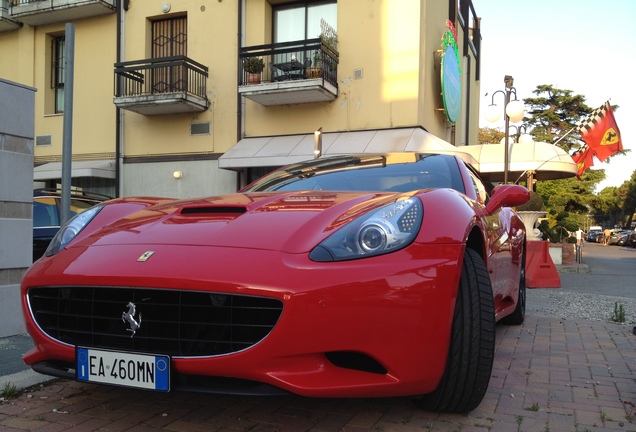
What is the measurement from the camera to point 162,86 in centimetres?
1457

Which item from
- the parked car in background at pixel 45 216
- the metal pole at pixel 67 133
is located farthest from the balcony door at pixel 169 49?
the metal pole at pixel 67 133

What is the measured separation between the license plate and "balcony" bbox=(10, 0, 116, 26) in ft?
49.2

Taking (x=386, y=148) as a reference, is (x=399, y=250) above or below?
below

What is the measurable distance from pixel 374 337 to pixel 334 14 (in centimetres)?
1292

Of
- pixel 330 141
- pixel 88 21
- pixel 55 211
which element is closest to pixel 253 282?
pixel 55 211

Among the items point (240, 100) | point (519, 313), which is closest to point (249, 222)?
point (519, 313)

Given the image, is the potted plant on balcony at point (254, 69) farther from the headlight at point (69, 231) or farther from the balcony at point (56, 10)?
the headlight at point (69, 231)

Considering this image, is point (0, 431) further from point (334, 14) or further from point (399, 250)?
point (334, 14)

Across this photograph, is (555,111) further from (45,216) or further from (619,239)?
(45,216)

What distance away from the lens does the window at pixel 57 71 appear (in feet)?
53.4

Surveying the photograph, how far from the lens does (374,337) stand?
191cm

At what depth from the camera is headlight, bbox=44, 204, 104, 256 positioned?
8.64ft

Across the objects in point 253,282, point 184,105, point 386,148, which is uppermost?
point 184,105

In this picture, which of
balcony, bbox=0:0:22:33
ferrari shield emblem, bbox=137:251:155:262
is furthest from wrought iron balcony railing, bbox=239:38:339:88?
ferrari shield emblem, bbox=137:251:155:262
